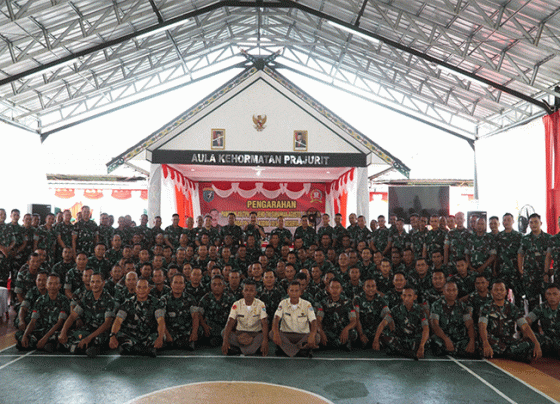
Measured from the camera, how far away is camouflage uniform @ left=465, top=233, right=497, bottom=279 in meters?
8.11

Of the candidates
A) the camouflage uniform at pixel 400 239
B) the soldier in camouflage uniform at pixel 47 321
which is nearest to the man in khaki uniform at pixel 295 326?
the soldier in camouflage uniform at pixel 47 321

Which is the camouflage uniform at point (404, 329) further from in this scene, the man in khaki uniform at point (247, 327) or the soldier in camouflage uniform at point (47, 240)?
the soldier in camouflage uniform at point (47, 240)

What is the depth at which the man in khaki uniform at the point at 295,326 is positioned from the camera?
240 inches

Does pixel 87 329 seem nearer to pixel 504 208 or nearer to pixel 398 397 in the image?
pixel 398 397

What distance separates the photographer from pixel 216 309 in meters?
7.05

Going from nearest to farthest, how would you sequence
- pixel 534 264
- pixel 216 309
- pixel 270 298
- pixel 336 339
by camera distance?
pixel 336 339, pixel 216 309, pixel 270 298, pixel 534 264

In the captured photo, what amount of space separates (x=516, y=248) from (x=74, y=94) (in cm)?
1603

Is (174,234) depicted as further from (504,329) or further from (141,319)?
(504,329)

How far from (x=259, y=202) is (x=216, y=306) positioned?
874 centimetres

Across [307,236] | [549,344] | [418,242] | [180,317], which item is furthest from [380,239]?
[180,317]

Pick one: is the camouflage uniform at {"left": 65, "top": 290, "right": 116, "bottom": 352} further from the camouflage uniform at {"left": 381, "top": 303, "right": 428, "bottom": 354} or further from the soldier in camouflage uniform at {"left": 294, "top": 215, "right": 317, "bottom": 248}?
the soldier in camouflage uniform at {"left": 294, "top": 215, "right": 317, "bottom": 248}

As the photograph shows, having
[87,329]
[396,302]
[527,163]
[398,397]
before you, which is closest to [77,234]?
[87,329]

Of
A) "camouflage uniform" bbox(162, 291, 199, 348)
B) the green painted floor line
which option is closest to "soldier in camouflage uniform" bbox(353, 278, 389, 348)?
the green painted floor line

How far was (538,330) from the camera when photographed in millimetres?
6887
